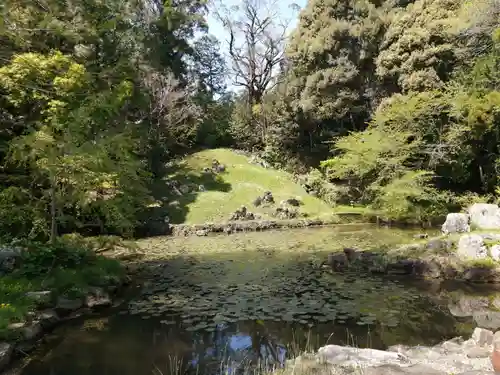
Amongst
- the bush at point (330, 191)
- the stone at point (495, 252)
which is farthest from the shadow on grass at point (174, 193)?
the stone at point (495, 252)

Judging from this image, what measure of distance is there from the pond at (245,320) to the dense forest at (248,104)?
10.3ft

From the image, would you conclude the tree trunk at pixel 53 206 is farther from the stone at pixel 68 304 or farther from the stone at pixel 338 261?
the stone at pixel 338 261

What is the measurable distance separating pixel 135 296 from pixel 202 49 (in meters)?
31.7

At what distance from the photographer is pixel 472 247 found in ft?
33.5

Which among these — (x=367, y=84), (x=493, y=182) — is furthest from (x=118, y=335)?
(x=367, y=84)

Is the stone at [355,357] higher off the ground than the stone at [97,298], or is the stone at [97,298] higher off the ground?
the stone at [97,298]

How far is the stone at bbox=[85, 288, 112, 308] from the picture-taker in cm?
862

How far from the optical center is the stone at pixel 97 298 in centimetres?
862

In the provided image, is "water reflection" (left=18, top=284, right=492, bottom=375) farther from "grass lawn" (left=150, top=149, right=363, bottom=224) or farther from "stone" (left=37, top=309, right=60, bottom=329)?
"grass lawn" (left=150, top=149, right=363, bottom=224)

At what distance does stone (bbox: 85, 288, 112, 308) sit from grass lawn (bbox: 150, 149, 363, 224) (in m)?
11.2

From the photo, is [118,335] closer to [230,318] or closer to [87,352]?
[87,352]

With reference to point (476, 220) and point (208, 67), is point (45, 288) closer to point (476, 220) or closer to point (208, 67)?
point (476, 220)

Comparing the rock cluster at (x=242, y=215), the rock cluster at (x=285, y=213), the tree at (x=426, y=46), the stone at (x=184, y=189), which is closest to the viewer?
the rock cluster at (x=242, y=215)

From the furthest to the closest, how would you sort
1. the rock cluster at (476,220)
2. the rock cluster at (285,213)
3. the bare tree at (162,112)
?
the bare tree at (162,112) < the rock cluster at (285,213) < the rock cluster at (476,220)
